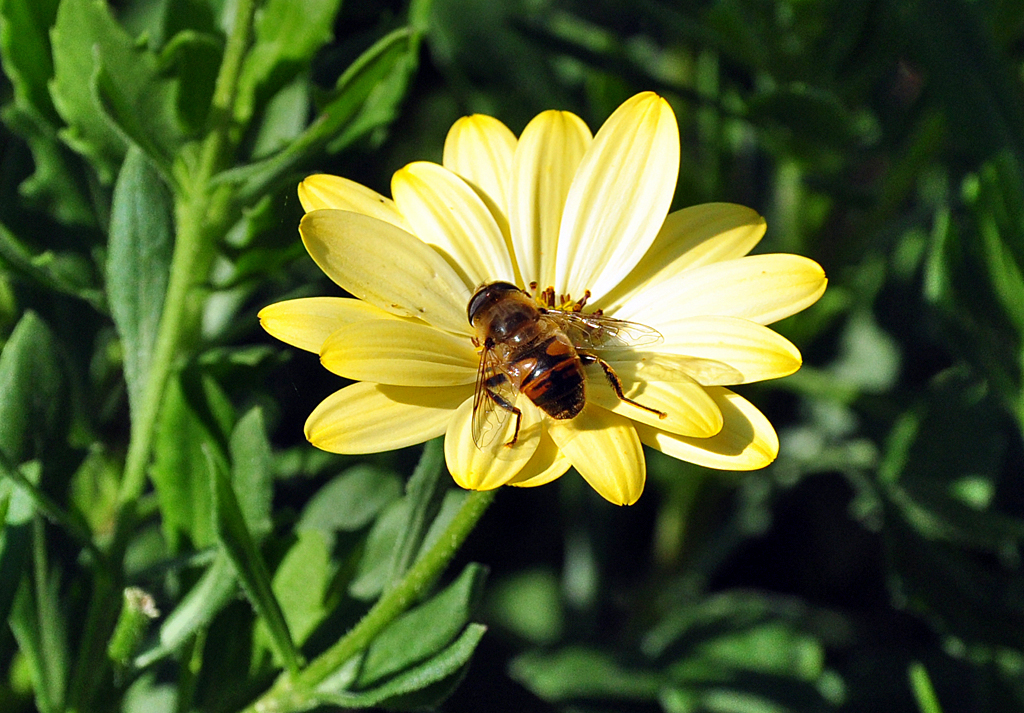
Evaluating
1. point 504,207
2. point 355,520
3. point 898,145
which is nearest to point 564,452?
point 504,207

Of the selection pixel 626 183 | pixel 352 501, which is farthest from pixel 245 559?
pixel 626 183

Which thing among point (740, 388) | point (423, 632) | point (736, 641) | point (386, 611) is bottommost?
point (736, 641)

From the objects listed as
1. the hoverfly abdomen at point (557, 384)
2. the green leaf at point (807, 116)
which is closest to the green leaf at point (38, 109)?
the hoverfly abdomen at point (557, 384)

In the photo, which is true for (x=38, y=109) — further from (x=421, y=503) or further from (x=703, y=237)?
(x=703, y=237)

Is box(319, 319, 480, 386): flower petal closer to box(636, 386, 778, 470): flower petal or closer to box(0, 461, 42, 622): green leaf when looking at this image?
box(636, 386, 778, 470): flower petal

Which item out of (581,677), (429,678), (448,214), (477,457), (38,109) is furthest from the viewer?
(581,677)

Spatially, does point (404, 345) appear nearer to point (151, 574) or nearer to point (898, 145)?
point (151, 574)

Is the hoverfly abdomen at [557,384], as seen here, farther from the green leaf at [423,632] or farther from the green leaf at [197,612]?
the green leaf at [197,612]
